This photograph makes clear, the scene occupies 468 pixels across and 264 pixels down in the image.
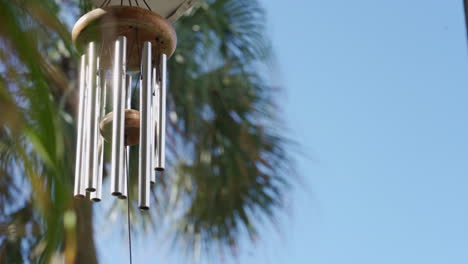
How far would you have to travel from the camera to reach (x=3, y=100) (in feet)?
1.83

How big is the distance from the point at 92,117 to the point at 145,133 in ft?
0.49

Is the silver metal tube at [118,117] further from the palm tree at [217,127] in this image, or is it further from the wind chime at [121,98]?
the palm tree at [217,127]

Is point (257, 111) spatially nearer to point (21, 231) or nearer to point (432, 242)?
point (21, 231)

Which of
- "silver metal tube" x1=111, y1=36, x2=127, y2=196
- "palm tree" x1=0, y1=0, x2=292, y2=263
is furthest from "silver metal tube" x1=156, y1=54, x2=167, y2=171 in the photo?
"palm tree" x1=0, y1=0, x2=292, y2=263

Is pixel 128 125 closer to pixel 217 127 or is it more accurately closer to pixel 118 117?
pixel 118 117

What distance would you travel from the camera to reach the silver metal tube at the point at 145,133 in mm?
1735

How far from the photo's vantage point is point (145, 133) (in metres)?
1.79

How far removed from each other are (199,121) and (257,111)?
0.37 metres

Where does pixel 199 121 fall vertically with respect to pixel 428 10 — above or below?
below

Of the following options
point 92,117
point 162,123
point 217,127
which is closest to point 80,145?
point 92,117

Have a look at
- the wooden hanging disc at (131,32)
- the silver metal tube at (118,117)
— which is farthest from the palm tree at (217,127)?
the silver metal tube at (118,117)

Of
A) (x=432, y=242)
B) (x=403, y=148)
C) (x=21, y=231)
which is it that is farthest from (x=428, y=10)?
(x=21, y=231)

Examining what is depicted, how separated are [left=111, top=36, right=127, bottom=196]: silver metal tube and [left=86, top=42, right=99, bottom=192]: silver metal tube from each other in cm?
5

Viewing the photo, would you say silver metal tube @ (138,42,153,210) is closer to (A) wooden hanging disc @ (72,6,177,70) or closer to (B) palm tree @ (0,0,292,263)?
(A) wooden hanging disc @ (72,6,177,70)
